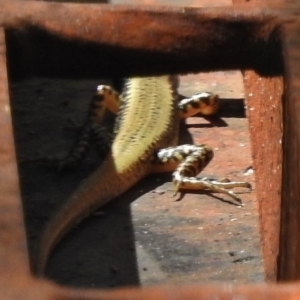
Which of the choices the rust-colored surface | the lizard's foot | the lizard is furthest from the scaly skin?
the rust-colored surface

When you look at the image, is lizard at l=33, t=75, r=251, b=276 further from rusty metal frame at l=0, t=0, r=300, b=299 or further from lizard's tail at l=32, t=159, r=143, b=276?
rusty metal frame at l=0, t=0, r=300, b=299

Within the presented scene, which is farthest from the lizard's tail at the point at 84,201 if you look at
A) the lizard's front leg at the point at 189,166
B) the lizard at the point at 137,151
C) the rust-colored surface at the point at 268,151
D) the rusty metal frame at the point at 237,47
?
the rusty metal frame at the point at 237,47

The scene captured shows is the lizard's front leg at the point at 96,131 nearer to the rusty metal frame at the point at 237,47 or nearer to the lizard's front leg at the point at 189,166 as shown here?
the lizard's front leg at the point at 189,166

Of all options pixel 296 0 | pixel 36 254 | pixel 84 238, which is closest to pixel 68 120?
pixel 84 238

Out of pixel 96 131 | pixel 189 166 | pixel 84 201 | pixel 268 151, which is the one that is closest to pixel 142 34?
pixel 268 151

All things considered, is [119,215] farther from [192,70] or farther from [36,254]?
[192,70]

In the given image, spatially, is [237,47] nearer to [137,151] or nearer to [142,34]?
[142,34]

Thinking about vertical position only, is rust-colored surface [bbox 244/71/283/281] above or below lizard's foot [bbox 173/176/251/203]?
above
